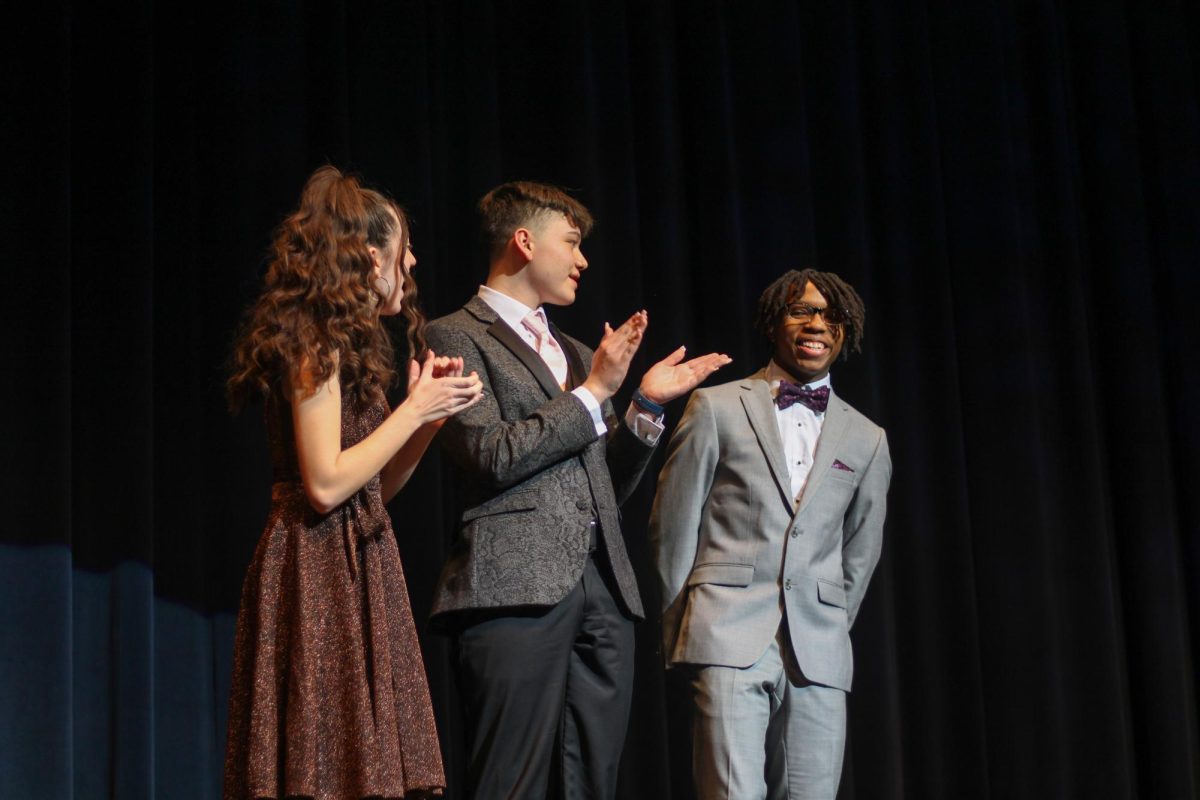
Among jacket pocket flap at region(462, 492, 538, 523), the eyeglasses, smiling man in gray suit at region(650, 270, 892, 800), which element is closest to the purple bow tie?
smiling man in gray suit at region(650, 270, 892, 800)

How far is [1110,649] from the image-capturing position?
4.19 metres

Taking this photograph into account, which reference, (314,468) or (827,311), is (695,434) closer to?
(827,311)

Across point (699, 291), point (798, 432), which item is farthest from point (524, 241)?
point (699, 291)

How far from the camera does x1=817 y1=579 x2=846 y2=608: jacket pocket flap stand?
293 centimetres

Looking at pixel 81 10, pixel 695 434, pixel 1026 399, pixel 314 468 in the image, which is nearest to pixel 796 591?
pixel 695 434

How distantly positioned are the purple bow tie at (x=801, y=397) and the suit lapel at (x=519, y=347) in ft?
2.21

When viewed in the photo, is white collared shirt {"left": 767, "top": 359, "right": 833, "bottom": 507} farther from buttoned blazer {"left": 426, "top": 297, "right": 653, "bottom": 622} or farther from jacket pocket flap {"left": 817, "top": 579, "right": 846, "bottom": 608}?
buttoned blazer {"left": 426, "top": 297, "right": 653, "bottom": 622}

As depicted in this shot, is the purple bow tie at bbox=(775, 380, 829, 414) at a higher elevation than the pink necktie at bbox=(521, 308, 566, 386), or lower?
lower

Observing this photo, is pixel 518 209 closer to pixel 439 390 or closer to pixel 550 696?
pixel 439 390

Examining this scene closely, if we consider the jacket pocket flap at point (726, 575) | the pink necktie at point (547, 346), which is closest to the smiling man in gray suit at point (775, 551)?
the jacket pocket flap at point (726, 575)

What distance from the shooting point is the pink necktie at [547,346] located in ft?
9.07

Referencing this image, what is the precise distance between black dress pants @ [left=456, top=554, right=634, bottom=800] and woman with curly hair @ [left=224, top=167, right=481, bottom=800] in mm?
235

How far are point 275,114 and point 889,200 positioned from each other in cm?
196

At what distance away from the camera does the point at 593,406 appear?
2518 mm
